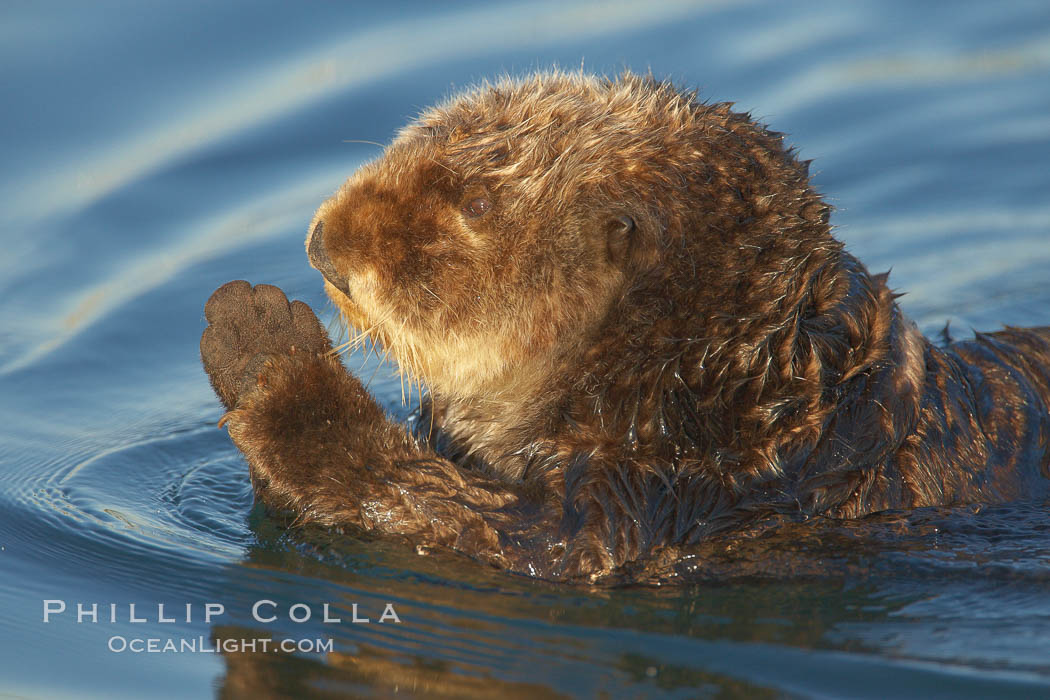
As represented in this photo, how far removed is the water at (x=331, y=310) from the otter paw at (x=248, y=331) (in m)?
0.61

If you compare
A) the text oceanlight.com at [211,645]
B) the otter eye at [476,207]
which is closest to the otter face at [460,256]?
the otter eye at [476,207]

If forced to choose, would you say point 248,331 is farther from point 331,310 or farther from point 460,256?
point 331,310

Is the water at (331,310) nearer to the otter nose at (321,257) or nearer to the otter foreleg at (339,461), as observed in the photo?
the otter foreleg at (339,461)

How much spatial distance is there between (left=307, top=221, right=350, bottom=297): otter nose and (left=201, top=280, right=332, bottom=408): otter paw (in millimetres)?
215

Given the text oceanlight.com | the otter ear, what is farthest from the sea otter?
the text oceanlight.com

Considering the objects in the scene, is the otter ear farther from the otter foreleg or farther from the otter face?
the otter foreleg

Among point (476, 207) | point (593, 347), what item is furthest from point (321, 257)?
point (593, 347)

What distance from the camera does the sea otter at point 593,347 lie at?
12.5 ft

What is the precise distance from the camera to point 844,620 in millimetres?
3705

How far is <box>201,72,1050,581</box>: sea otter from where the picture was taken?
3.81 m

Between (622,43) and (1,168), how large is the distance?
12.9 ft

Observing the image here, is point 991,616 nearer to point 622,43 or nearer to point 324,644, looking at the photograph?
point 324,644

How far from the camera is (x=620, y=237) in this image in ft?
12.5

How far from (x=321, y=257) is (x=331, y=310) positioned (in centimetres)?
246
